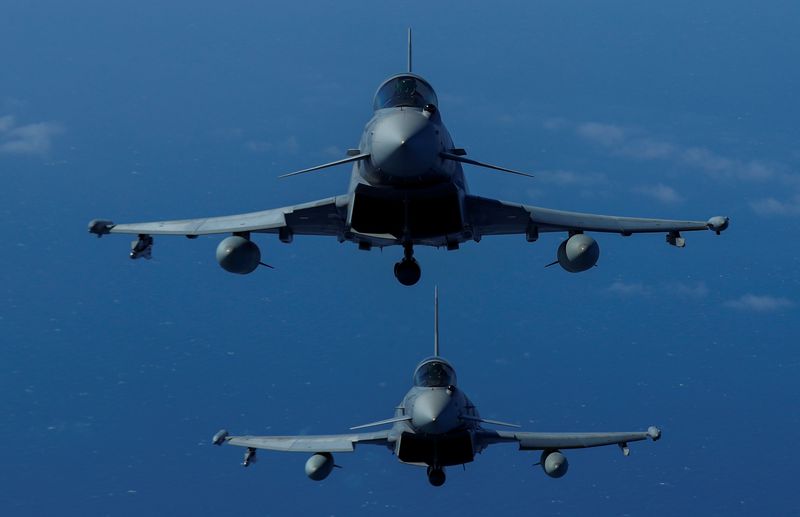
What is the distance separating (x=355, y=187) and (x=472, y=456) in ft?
36.0

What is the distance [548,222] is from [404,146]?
6.48m

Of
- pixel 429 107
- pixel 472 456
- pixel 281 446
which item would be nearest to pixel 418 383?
pixel 472 456

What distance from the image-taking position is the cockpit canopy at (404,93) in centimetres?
2928

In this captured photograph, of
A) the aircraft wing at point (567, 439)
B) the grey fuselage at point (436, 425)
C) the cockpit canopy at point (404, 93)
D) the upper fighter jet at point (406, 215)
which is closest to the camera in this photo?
the upper fighter jet at point (406, 215)

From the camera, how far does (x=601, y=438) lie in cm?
3906

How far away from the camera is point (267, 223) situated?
31.1 metres

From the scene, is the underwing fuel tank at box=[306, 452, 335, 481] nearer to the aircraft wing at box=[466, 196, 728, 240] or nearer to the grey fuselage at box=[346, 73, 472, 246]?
the aircraft wing at box=[466, 196, 728, 240]

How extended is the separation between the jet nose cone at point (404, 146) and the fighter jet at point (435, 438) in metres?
8.95

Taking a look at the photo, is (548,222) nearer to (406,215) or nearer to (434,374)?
(406,215)

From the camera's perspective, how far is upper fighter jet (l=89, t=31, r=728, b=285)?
88.4 feet

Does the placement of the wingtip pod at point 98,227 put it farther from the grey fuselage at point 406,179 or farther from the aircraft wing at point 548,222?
the aircraft wing at point 548,222

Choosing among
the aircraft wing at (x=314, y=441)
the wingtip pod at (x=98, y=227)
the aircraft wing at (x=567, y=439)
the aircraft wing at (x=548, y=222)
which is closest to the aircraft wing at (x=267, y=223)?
the wingtip pod at (x=98, y=227)

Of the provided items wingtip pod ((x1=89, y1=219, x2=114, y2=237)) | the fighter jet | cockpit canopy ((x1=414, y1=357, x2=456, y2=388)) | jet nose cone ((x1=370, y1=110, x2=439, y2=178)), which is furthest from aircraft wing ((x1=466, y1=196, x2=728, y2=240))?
wingtip pod ((x1=89, y1=219, x2=114, y2=237))

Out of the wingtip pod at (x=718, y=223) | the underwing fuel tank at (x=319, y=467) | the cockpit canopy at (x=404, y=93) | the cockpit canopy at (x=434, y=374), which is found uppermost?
the cockpit canopy at (x=404, y=93)
